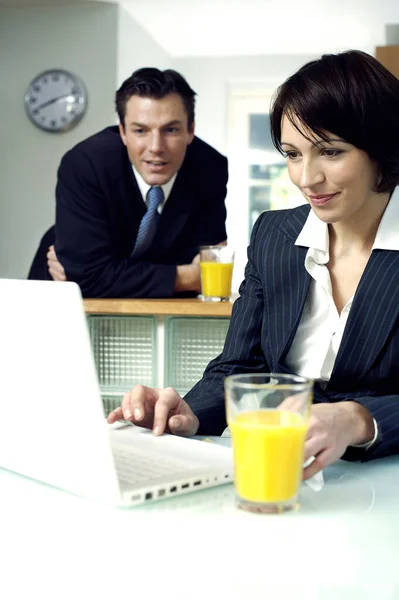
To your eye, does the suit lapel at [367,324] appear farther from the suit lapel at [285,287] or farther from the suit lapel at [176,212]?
the suit lapel at [176,212]

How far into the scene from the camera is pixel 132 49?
6.02 metres

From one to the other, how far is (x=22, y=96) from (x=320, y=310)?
5154mm

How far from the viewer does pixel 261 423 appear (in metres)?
0.78

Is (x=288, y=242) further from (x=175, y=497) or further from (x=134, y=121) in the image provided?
(x=134, y=121)

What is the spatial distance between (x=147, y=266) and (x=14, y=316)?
2.11m

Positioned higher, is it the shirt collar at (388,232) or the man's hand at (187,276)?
the shirt collar at (388,232)

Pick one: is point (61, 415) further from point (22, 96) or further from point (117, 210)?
point (22, 96)

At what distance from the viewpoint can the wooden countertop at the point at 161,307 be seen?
242 cm

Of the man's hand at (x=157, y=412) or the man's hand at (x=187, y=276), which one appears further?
the man's hand at (x=187, y=276)

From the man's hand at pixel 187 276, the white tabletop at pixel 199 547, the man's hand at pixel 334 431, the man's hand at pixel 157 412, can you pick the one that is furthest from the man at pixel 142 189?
the white tabletop at pixel 199 547

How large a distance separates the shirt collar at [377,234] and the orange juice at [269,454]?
0.59 metres

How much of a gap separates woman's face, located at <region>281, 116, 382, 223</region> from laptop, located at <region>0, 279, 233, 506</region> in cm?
51

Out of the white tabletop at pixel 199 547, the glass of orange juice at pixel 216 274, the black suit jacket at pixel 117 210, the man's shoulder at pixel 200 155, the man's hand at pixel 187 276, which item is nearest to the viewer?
the white tabletop at pixel 199 547

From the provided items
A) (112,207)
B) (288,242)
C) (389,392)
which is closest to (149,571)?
(389,392)
